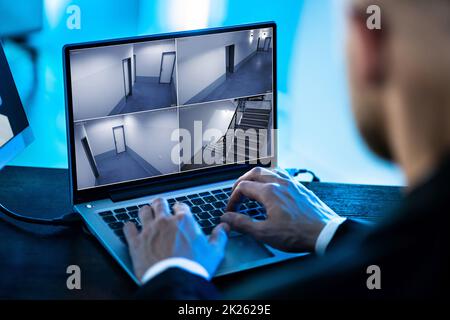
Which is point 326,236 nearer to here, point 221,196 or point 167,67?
point 221,196

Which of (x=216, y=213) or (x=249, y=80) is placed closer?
(x=216, y=213)

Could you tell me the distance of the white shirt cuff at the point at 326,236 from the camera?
1.18m

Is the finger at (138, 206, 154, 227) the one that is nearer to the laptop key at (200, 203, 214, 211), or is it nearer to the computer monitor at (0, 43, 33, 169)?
the laptop key at (200, 203, 214, 211)

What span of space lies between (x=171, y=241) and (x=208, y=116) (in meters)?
0.39

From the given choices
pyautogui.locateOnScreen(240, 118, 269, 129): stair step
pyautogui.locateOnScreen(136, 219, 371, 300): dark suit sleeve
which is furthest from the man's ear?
pyautogui.locateOnScreen(240, 118, 269, 129): stair step

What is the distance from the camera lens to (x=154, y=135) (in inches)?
53.8

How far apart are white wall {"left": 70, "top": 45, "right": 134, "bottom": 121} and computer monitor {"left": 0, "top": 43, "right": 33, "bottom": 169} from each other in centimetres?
23

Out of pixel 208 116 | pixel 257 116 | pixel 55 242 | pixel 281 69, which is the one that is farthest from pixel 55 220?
pixel 281 69

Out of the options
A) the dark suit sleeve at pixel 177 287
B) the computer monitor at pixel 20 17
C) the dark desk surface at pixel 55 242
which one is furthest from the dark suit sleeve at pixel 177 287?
the computer monitor at pixel 20 17

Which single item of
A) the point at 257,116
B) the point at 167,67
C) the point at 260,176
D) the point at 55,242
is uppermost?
the point at 167,67

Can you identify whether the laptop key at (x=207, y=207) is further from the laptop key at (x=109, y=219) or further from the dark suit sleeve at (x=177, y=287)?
the dark suit sleeve at (x=177, y=287)

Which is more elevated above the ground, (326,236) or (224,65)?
(224,65)

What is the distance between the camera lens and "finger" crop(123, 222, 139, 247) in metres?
1.16

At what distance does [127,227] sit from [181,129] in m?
0.27
